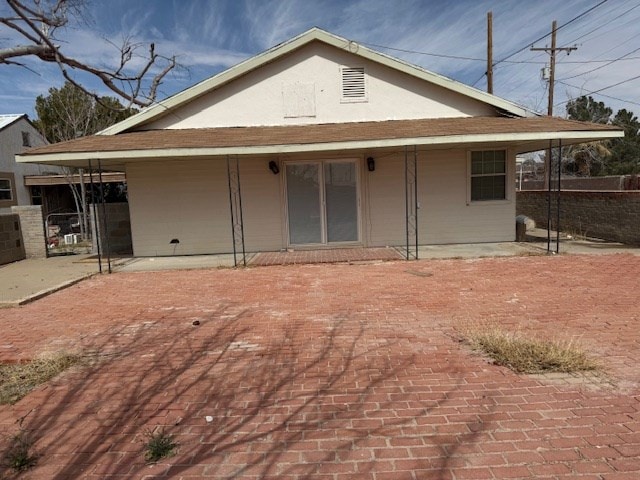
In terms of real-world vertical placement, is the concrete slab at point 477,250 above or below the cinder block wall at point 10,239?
below

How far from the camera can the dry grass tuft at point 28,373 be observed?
3623mm

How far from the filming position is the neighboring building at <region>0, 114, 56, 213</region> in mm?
22406

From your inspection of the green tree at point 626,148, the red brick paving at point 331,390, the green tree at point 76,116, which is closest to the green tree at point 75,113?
the green tree at point 76,116

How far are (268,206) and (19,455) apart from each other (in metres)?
8.77

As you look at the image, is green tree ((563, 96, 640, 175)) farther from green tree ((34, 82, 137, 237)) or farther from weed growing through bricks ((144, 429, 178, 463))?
weed growing through bricks ((144, 429, 178, 463))

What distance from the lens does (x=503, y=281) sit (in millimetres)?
7133

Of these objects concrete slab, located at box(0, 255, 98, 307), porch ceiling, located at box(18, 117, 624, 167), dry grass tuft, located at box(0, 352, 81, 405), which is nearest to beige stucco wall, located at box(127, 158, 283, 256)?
porch ceiling, located at box(18, 117, 624, 167)

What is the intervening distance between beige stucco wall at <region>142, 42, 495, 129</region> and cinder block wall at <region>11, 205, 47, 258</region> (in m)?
4.62

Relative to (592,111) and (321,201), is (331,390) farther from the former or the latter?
(592,111)

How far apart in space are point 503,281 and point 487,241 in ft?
15.1

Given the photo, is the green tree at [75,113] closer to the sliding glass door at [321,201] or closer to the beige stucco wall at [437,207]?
the sliding glass door at [321,201]

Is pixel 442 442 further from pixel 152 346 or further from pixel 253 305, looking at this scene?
pixel 253 305

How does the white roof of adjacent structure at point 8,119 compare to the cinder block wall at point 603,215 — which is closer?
the cinder block wall at point 603,215

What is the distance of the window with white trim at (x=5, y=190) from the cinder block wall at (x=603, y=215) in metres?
26.4
